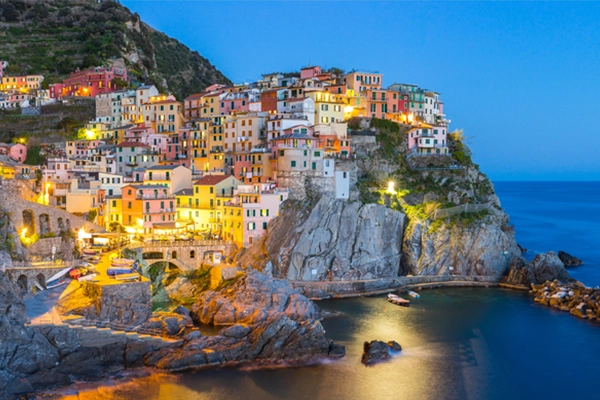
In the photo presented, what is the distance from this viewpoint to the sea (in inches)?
1106

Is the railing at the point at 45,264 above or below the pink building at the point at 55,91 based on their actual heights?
A: below

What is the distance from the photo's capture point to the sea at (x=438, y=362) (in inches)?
1106

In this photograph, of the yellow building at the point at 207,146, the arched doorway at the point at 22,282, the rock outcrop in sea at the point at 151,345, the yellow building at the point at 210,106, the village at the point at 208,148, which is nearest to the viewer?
the rock outcrop in sea at the point at 151,345

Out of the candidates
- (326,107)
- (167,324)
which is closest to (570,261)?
(326,107)

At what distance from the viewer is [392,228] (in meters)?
49.4

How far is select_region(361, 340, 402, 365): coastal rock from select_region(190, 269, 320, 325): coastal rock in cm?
436

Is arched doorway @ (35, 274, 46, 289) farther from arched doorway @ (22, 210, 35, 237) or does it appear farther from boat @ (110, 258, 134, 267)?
arched doorway @ (22, 210, 35, 237)

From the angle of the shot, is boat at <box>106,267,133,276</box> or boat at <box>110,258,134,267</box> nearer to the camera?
boat at <box>106,267,133,276</box>

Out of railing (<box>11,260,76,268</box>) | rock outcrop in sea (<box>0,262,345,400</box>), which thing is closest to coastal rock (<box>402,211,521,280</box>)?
rock outcrop in sea (<box>0,262,345,400</box>)

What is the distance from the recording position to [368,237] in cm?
4788

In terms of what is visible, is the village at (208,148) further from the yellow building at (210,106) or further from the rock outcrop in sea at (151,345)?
the rock outcrop in sea at (151,345)

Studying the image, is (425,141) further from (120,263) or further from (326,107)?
(120,263)

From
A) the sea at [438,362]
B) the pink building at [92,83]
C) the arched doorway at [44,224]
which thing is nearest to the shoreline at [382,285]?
the sea at [438,362]

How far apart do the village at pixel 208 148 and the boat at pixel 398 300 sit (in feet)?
32.2
